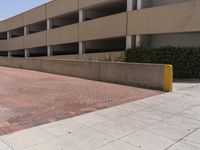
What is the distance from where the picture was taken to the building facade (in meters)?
17.0

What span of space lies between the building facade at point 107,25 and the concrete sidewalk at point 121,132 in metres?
10.2

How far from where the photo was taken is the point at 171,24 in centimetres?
1709

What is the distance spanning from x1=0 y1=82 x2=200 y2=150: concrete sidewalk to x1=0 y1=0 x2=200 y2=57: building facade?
1019cm

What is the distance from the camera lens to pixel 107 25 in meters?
22.6

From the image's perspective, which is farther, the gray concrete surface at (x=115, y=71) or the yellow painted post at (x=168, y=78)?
the gray concrete surface at (x=115, y=71)

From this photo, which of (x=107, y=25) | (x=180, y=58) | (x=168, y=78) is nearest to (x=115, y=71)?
(x=168, y=78)

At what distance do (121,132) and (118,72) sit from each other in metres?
7.55

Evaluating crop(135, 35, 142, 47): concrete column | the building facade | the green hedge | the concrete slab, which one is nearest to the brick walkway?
the concrete slab

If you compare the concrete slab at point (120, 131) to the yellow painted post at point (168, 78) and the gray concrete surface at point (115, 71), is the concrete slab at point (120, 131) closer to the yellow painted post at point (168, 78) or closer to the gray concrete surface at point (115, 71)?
the yellow painted post at point (168, 78)

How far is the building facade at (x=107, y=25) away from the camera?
17034 millimetres

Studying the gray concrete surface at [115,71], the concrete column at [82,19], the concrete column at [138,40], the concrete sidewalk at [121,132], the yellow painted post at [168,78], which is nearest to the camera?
the concrete sidewalk at [121,132]

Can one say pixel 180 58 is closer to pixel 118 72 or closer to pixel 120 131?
pixel 118 72

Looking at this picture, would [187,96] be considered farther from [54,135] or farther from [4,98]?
[4,98]

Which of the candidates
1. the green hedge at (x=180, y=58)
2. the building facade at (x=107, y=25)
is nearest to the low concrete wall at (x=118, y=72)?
the green hedge at (x=180, y=58)
